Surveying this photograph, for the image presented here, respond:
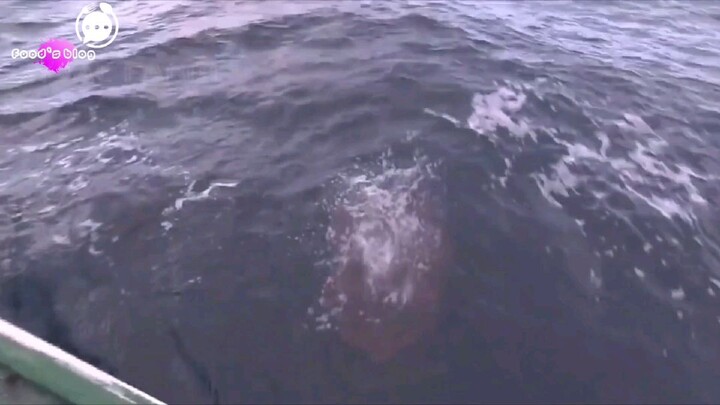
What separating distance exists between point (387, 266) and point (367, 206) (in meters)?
1.05

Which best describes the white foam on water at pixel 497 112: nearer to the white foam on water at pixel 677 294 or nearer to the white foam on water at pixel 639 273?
the white foam on water at pixel 639 273

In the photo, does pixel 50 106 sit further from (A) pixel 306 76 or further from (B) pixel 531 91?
(B) pixel 531 91

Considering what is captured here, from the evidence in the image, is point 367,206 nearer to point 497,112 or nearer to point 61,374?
point 497,112

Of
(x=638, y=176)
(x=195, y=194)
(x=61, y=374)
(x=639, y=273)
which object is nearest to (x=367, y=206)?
(x=195, y=194)

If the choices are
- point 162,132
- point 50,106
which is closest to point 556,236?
point 162,132

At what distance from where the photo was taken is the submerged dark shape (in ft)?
22.1

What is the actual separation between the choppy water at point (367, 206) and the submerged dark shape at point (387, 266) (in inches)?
1.6

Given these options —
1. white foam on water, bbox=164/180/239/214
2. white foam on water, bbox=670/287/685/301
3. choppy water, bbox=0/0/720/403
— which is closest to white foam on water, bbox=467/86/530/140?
choppy water, bbox=0/0/720/403

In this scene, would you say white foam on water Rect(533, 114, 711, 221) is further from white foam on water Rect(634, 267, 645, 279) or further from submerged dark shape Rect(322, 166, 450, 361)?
submerged dark shape Rect(322, 166, 450, 361)

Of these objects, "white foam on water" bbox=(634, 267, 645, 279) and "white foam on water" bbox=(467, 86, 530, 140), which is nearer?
"white foam on water" bbox=(634, 267, 645, 279)

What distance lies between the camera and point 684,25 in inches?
534

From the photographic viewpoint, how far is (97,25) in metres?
13.2

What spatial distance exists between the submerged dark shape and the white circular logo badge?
23.8ft

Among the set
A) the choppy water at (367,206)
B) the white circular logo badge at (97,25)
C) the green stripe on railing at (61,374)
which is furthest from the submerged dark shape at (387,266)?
the white circular logo badge at (97,25)
